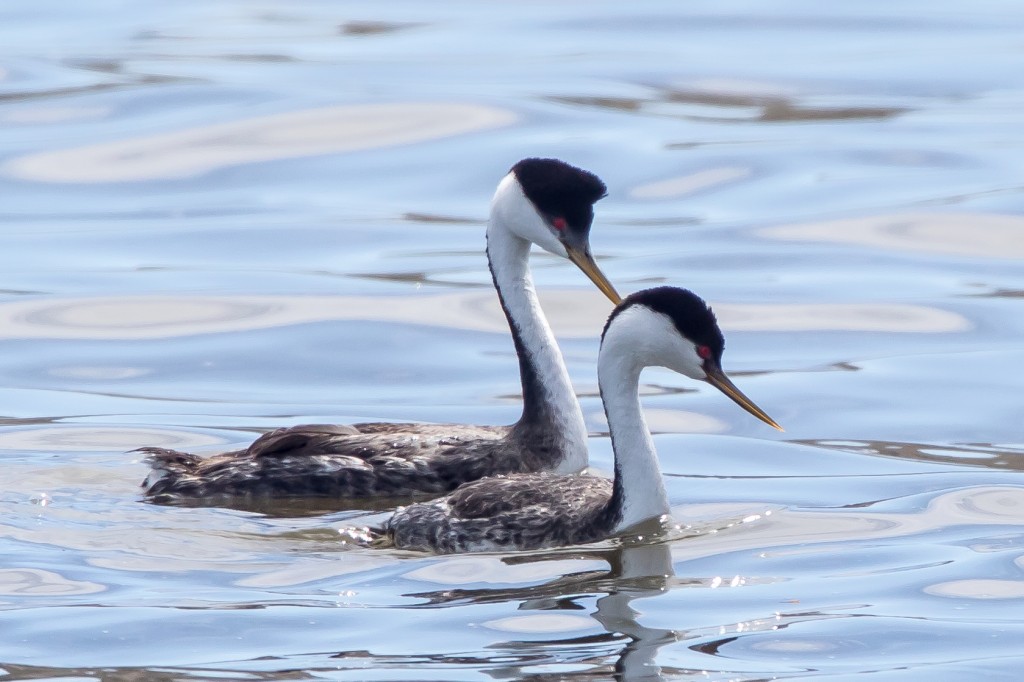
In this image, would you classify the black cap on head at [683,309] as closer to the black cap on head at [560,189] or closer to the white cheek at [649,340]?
the white cheek at [649,340]

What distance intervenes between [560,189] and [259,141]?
9934 millimetres

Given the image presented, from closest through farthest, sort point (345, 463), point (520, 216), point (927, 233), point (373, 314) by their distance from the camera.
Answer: point (345, 463) → point (520, 216) → point (373, 314) → point (927, 233)

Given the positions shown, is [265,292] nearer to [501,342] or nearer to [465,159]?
[501,342]

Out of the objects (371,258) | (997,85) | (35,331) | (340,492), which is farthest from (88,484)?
(997,85)

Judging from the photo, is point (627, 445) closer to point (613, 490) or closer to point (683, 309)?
point (613, 490)

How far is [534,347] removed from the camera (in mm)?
11000

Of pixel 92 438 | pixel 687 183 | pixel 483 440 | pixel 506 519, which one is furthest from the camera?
pixel 687 183

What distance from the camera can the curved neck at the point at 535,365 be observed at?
10.6 meters

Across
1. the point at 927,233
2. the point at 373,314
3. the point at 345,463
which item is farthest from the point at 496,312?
the point at 345,463

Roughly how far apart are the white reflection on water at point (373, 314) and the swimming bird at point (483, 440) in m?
3.02

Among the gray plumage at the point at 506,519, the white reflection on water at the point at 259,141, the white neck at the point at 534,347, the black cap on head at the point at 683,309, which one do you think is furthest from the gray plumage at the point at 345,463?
the white reflection on water at the point at 259,141

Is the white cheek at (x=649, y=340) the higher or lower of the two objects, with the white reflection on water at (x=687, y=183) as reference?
higher

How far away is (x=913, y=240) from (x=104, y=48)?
12092mm

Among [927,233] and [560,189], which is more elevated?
[560,189]
